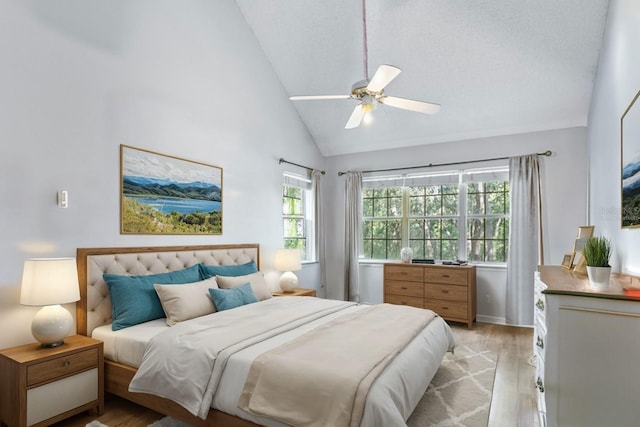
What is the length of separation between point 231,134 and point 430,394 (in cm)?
339

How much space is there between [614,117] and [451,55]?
186 centimetres

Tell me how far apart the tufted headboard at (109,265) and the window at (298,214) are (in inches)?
68.6

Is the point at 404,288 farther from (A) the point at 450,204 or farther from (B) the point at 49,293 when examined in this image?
(B) the point at 49,293

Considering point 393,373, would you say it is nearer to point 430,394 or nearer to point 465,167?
point 430,394

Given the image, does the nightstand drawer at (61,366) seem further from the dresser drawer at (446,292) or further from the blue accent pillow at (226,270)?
the dresser drawer at (446,292)

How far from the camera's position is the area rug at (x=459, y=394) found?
2.47 metres

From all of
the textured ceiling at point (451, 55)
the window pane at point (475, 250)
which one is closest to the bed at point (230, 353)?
the window pane at point (475, 250)

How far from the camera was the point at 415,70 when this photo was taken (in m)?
4.47

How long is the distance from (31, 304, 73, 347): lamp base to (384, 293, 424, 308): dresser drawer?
A: 3930 mm

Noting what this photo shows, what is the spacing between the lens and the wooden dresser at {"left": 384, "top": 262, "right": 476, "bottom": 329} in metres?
4.81

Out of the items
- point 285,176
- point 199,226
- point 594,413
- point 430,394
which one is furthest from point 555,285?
point 285,176

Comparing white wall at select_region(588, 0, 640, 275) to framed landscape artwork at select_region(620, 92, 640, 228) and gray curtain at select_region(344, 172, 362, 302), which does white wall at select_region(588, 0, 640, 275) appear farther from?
gray curtain at select_region(344, 172, 362, 302)

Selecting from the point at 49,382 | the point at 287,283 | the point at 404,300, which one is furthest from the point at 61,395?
the point at 404,300

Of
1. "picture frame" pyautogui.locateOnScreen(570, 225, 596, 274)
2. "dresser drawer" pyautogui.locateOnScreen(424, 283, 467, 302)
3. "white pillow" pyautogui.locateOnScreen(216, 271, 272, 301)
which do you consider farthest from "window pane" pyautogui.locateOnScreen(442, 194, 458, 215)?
"white pillow" pyautogui.locateOnScreen(216, 271, 272, 301)
